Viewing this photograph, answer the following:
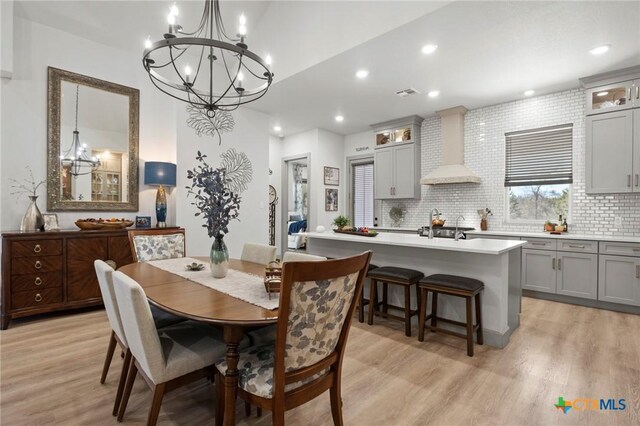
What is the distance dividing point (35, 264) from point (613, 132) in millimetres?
7029

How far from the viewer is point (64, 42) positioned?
3.84 m

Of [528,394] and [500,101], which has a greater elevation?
[500,101]

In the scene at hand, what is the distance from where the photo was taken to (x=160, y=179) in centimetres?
421

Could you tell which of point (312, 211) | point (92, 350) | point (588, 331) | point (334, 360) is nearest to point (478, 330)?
point (588, 331)

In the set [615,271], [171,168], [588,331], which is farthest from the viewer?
[171,168]

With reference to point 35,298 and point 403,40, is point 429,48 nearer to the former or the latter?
point 403,40

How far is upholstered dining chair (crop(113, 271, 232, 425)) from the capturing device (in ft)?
4.50

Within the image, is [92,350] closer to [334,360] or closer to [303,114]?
[334,360]

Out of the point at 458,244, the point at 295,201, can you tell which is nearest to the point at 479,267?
the point at 458,244

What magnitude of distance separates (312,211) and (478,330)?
14.4 feet

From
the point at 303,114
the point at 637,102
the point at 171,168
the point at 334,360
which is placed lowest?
the point at 334,360

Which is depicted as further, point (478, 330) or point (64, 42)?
point (64, 42)

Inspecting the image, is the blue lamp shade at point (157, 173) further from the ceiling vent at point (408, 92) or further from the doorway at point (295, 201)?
the ceiling vent at point (408, 92)

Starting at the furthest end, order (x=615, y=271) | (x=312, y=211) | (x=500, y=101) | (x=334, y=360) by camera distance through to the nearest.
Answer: (x=312, y=211) < (x=500, y=101) < (x=615, y=271) < (x=334, y=360)
